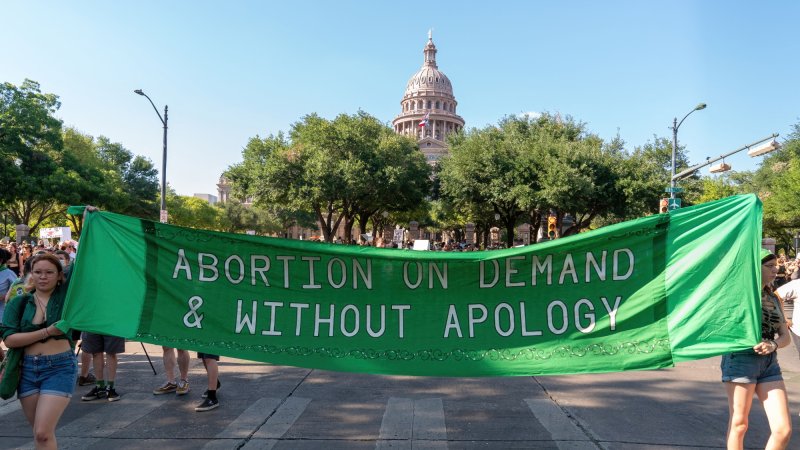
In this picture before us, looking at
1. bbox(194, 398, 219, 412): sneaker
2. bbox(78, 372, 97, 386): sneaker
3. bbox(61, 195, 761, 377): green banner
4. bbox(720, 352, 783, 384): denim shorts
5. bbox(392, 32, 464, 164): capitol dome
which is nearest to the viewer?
bbox(720, 352, 783, 384): denim shorts

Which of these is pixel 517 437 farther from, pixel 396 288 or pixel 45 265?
pixel 45 265

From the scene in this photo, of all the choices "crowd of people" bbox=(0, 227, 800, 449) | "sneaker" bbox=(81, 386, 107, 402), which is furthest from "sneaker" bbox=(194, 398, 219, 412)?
"crowd of people" bbox=(0, 227, 800, 449)

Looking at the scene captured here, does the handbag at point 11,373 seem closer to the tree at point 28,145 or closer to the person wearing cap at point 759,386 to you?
the person wearing cap at point 759,386

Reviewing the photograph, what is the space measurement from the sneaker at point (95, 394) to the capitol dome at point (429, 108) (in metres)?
109

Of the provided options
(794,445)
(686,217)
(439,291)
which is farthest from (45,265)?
(794,445)

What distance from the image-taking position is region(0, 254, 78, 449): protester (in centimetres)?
362

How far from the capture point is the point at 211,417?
18.2ft

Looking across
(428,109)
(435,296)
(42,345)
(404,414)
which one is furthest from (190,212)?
(435,296)

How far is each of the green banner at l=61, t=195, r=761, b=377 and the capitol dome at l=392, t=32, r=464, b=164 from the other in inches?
4331

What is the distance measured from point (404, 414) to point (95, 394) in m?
3.39

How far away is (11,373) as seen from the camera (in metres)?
3.65

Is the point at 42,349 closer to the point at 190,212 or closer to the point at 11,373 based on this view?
the point at 11,373

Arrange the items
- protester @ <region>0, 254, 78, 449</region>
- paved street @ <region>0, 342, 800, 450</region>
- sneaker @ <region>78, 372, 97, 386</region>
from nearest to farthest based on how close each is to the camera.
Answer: protester @ <region>0, 254, 78, 449</region>
paved street @ <region>0, 342, 800, 450</region>
sneaker @ <region>78, 372, 97, 386</region>

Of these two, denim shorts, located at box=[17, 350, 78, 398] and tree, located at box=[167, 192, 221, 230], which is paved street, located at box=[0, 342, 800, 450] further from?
tree, located at box=[167, 192, 221, 230]
